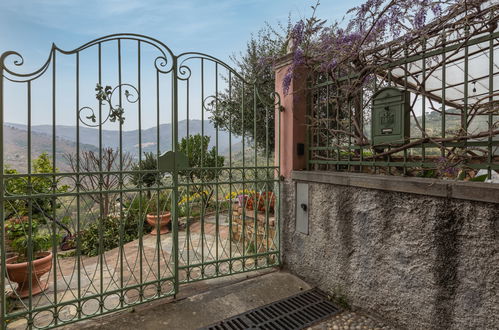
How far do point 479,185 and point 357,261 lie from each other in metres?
1.26

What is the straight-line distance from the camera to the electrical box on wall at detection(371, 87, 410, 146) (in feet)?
8.16

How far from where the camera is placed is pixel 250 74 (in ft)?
21.6

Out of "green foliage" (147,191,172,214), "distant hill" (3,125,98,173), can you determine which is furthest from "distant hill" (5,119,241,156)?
"green foliage" (147,191,172,214)

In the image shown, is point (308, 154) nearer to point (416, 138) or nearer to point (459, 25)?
point (416, 138)

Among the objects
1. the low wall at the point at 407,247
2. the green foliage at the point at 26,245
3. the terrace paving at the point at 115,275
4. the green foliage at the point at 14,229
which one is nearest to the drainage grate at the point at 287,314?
the low wall at the point at 407,247

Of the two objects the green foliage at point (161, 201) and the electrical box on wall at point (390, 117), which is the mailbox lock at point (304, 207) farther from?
the green foliage at point (161, 201)

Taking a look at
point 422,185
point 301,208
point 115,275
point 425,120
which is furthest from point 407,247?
point 115,275

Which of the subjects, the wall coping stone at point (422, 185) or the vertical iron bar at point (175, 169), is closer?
the wall coping stone at point (422, 185)

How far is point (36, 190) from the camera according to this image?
2.99 meters

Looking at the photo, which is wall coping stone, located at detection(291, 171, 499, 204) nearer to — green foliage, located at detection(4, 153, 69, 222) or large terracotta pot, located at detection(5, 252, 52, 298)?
green foliage, located at detection(4, 153, 69, 222)

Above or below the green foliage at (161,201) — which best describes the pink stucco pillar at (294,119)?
above

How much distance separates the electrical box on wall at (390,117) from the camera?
8.16 ft

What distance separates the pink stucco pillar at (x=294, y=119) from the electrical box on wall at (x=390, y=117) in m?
0.94

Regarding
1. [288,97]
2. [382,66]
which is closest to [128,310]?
[288,97]
